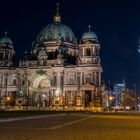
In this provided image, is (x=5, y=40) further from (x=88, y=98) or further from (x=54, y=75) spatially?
(x=88, y=98)

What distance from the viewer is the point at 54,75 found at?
111m

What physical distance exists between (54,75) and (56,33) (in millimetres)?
22390

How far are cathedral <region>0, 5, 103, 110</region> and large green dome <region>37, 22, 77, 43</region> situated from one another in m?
0.38

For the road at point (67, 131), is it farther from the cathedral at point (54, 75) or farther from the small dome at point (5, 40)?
the small dome at point (5, 40)

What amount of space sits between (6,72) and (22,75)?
6.65m

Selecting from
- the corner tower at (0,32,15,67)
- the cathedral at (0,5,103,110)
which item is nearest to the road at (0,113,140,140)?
the cathedral at (0,5,103,110)

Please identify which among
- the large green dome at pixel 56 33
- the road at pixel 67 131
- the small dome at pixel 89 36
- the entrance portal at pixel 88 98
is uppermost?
the large green dome at pixel 56 33

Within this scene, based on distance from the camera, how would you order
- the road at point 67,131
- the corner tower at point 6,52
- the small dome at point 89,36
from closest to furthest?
the road at point 67,131
the small dome at point 89,36
the corner tower at point 6,52

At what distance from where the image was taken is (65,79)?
4328 inches

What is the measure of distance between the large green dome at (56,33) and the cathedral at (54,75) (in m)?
0.38

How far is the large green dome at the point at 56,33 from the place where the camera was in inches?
4943

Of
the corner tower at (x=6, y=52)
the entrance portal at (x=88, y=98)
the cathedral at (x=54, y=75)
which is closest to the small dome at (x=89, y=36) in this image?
the cathedral at (x=54, y=75)

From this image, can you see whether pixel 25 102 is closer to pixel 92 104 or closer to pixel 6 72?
pixel 6 72

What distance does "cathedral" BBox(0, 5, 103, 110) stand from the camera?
347ft
